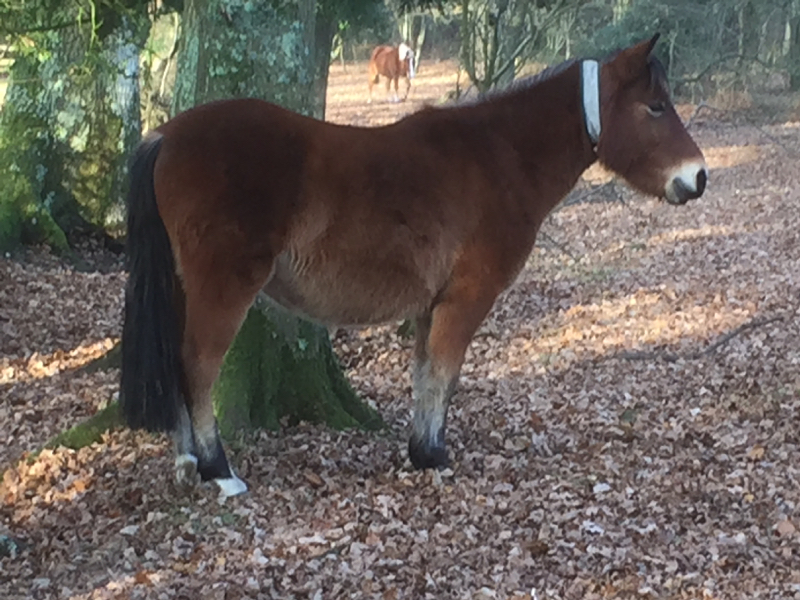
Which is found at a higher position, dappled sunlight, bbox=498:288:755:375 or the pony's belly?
the pony's belly

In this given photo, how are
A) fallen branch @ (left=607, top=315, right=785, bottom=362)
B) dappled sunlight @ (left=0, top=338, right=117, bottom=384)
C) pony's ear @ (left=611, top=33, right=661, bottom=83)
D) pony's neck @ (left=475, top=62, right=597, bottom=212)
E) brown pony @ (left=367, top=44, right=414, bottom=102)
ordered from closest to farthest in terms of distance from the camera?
pony's ear @ (left=611, top=33, right=661, bottom=83)
pony's neck @ (left=475, top=62, right=597, bottom=212)
dappled sunlight @ (left=0, top=338, right=117, bottom=384)
fallen branch @ (left=607, top=315, right=785, bottom=362)
brown pony @ (left=367, top=44, right=414, bottom=102)

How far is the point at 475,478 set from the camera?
197 inches

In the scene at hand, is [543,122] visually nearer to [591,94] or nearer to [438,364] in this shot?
[591,94]

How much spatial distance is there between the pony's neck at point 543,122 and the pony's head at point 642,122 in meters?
0.09

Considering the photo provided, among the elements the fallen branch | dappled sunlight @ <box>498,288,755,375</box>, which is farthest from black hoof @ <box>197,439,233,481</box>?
the fallen branch

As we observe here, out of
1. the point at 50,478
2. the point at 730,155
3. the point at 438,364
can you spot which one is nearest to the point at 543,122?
the point at 438,364

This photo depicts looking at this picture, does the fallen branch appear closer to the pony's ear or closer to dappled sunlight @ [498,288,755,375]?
dappled sunlight @ [498,288,755,375]

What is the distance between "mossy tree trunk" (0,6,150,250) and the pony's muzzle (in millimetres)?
7256

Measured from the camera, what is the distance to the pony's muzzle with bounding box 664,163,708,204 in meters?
4.87

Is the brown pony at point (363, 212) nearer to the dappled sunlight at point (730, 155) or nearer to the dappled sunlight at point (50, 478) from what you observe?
the dappled sunlight at point (50, 478)

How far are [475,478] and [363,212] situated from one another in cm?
160

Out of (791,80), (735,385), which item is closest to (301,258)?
(735,385)

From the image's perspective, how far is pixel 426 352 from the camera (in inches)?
199

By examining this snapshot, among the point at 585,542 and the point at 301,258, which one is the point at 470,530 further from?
the point at 301,258
